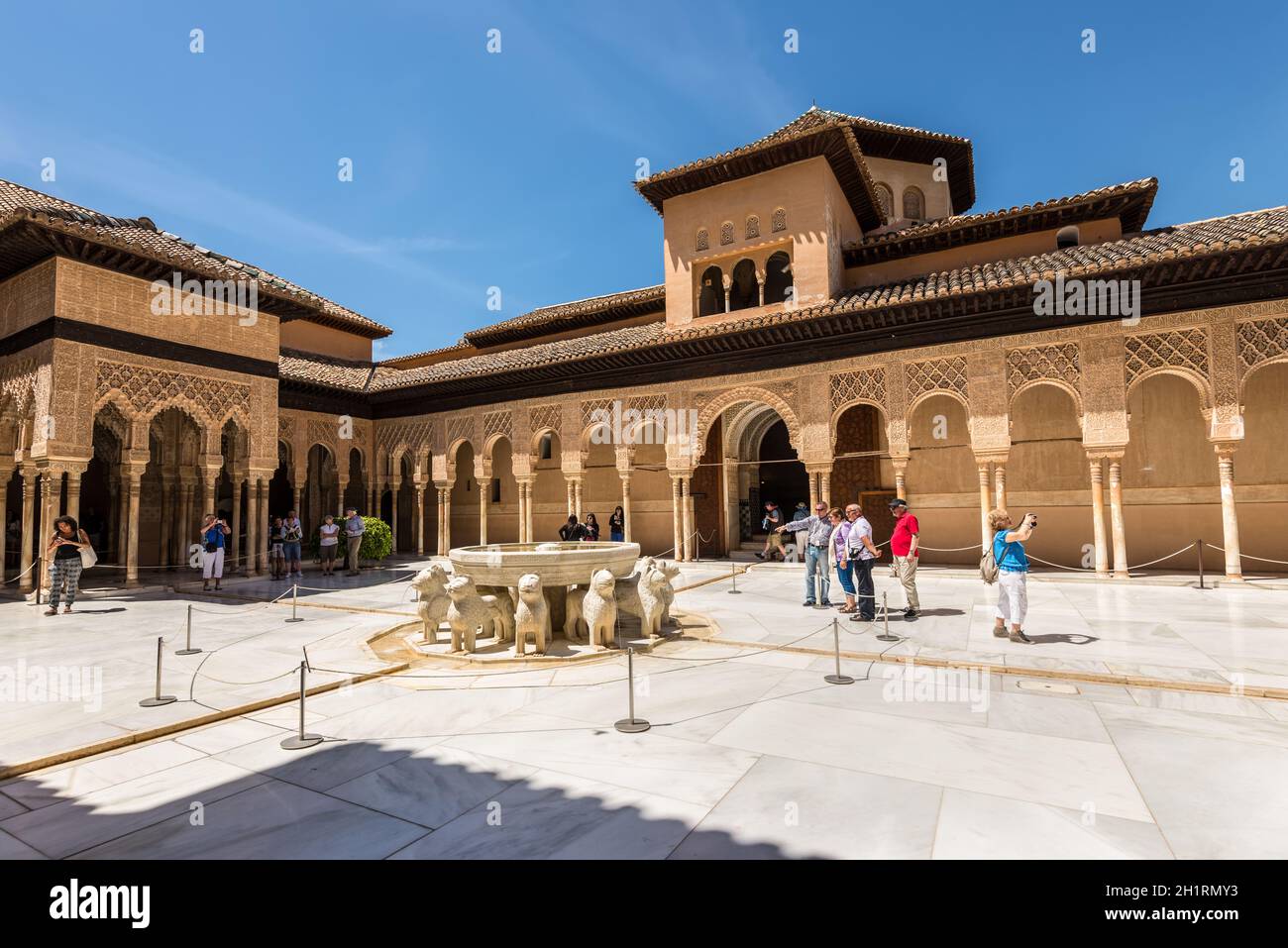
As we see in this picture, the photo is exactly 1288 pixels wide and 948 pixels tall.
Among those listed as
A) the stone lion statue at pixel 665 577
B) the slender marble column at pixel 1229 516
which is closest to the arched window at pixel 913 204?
the slender marble column at pixel 1229 516

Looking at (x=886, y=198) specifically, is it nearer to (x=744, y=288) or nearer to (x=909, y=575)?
(x=744, y=288)

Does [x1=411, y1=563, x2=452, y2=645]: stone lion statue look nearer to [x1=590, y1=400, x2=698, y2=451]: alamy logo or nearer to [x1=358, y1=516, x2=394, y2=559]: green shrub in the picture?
[x1=590, y1=400, x2=698, y2=451]: alamy logo

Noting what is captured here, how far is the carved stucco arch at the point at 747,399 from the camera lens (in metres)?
14.0

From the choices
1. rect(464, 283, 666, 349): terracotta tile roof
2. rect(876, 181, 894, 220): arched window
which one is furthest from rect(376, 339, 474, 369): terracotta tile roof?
rect(876, 181, 894, 220): arched window

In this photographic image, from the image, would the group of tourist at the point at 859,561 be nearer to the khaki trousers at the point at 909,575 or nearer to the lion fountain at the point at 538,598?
the khaki trousers at the point at 909,575

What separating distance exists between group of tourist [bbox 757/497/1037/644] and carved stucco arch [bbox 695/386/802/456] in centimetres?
556

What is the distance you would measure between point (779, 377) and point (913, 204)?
882cm

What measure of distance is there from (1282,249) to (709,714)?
40.2 ft

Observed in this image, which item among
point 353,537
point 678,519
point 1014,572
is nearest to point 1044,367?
point 1014,572

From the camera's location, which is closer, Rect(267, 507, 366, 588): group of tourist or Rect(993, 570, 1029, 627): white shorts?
Rect(993, 570, 1029, 627): white shorts

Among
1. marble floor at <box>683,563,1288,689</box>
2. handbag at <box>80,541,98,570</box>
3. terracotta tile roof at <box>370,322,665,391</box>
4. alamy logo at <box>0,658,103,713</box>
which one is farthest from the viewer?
terracotta tile roof at <box>370,322,665,391</box>

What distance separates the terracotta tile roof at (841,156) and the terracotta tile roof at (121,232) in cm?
943
